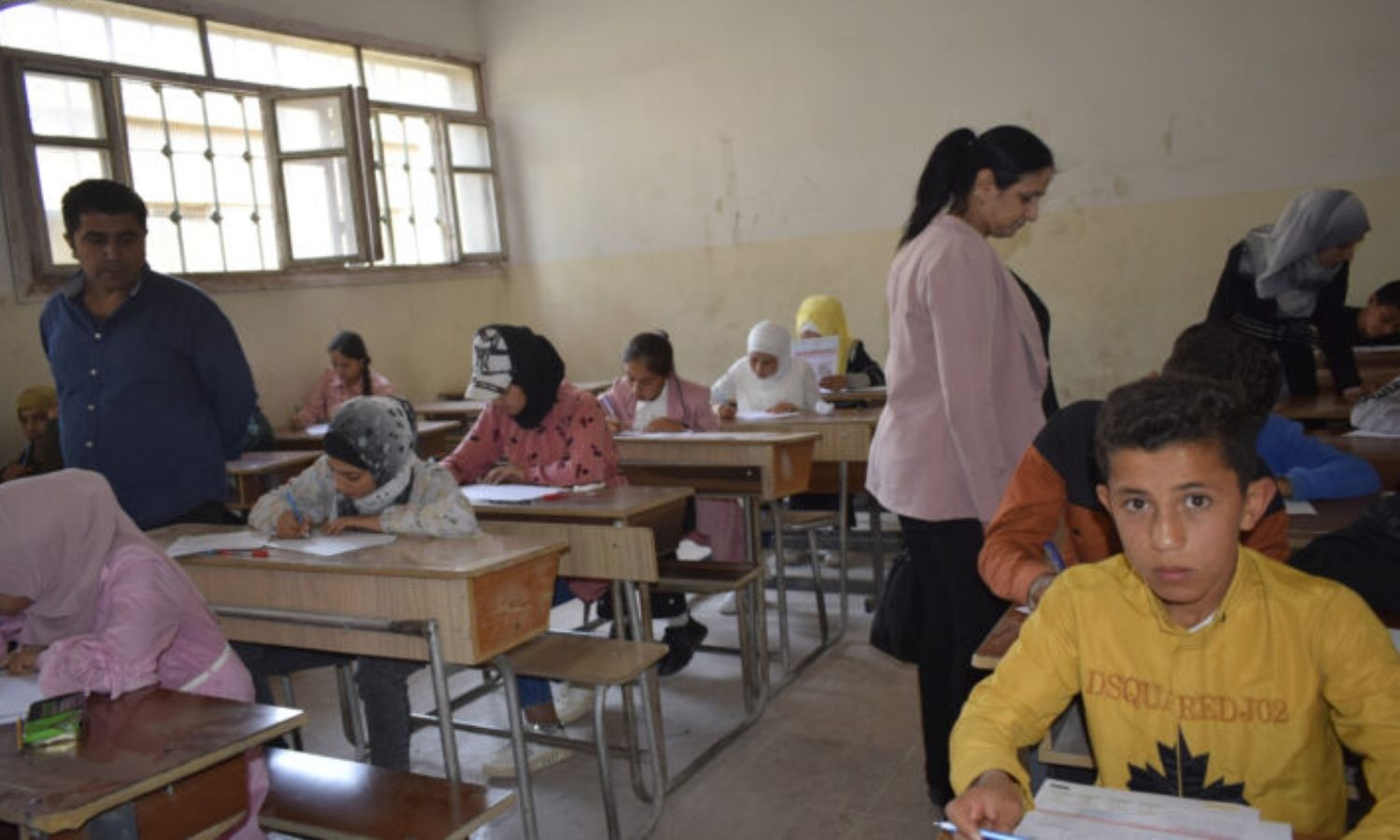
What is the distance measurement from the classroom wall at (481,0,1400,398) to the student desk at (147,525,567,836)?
16.4 ft

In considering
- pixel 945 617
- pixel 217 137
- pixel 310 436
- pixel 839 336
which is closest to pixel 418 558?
pixel 945 617

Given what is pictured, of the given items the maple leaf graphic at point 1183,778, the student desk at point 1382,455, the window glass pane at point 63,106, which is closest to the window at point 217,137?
the window glass pane at point 63,106

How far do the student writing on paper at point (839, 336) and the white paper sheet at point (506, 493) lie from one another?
8.78ft

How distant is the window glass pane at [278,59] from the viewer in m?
6.60

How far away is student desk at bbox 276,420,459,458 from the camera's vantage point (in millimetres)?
6008

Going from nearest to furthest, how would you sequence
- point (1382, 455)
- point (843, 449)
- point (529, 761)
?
point (1382, 455)
point (529, 761)
point (843, 449)

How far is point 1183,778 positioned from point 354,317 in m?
6.89

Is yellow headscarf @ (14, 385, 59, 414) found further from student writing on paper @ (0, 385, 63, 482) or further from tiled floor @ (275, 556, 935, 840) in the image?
tiled floor @ (275, 556, 935, 840)

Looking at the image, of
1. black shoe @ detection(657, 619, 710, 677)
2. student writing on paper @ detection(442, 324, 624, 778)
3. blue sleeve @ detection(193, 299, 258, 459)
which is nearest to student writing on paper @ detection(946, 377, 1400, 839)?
student writing on paper @ detection(442, 324, 624, 778)

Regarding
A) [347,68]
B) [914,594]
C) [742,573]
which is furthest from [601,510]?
[347,68]

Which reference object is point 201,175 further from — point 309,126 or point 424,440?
point 424,440

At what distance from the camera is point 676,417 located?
441 cm

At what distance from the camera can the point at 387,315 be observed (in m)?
7.62

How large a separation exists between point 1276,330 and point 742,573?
208 cm
